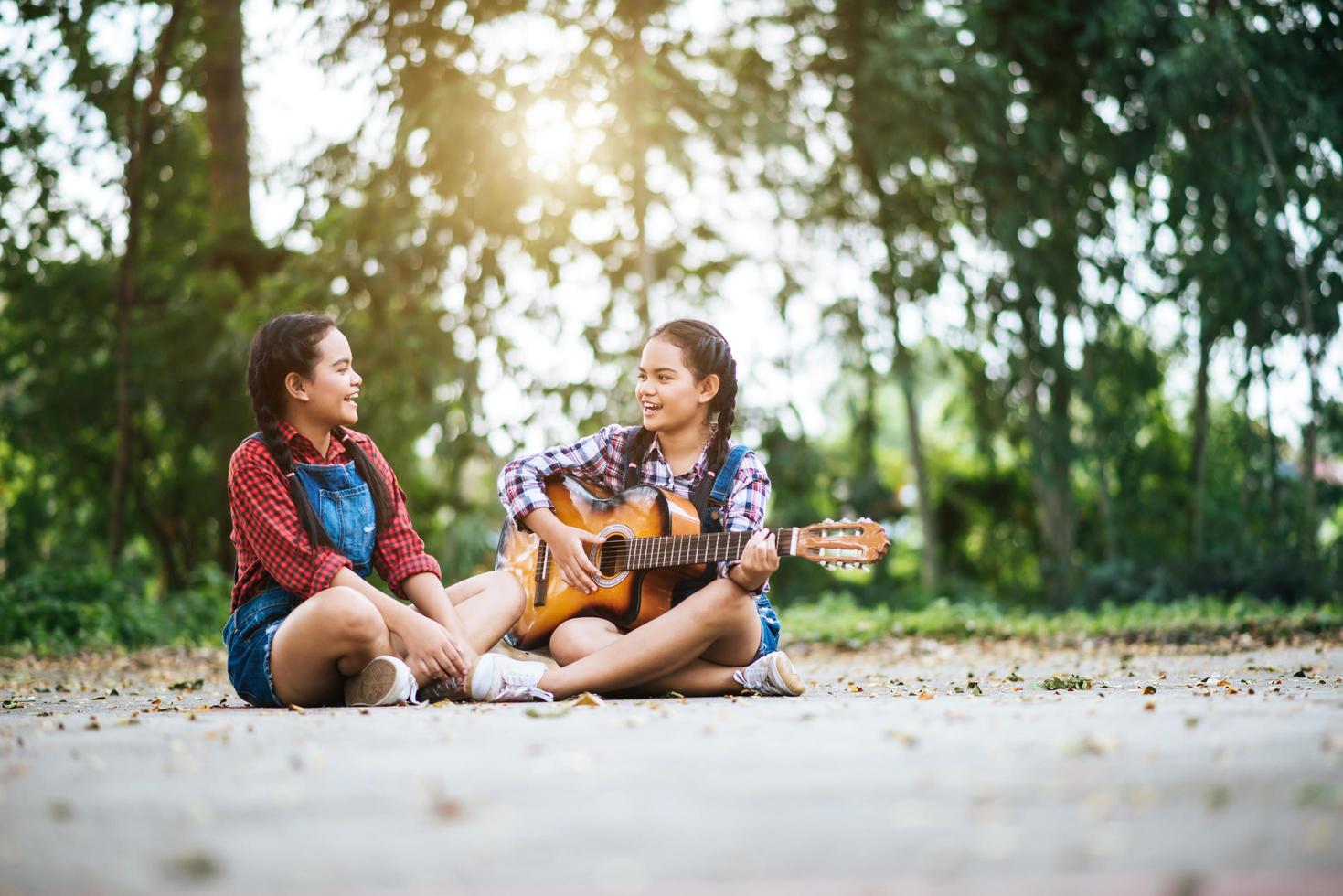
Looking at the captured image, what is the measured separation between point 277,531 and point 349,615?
378 mm

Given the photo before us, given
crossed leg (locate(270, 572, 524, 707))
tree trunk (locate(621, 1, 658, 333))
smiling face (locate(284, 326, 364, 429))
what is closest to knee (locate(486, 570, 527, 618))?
crossed leg (locate(270, 572, 524, 707))

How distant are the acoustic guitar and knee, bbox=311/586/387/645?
0.82 metres

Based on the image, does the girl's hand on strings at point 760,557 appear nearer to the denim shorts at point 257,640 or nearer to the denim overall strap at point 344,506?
the denim overall strap at point 344,506

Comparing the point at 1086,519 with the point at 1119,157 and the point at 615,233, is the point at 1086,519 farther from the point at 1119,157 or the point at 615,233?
the point at 615,233

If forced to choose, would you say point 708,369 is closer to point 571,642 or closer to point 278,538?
point 571,642

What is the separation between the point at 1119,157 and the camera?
10758 millimetres

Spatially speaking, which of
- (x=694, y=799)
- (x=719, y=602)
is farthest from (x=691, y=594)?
(x=694, y=799)

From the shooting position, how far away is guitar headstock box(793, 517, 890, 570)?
4.13 metres

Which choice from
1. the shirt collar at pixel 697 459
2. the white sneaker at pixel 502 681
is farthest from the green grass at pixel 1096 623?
the white sneaker at pixel 502 681

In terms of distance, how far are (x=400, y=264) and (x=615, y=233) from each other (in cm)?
189

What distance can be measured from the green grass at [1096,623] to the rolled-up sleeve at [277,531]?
4.74 meters

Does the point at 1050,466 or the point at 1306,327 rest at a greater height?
the point at 1306,327

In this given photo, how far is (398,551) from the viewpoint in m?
4.36

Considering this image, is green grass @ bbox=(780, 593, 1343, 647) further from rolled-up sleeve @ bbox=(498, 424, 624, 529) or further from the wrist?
the wrist
